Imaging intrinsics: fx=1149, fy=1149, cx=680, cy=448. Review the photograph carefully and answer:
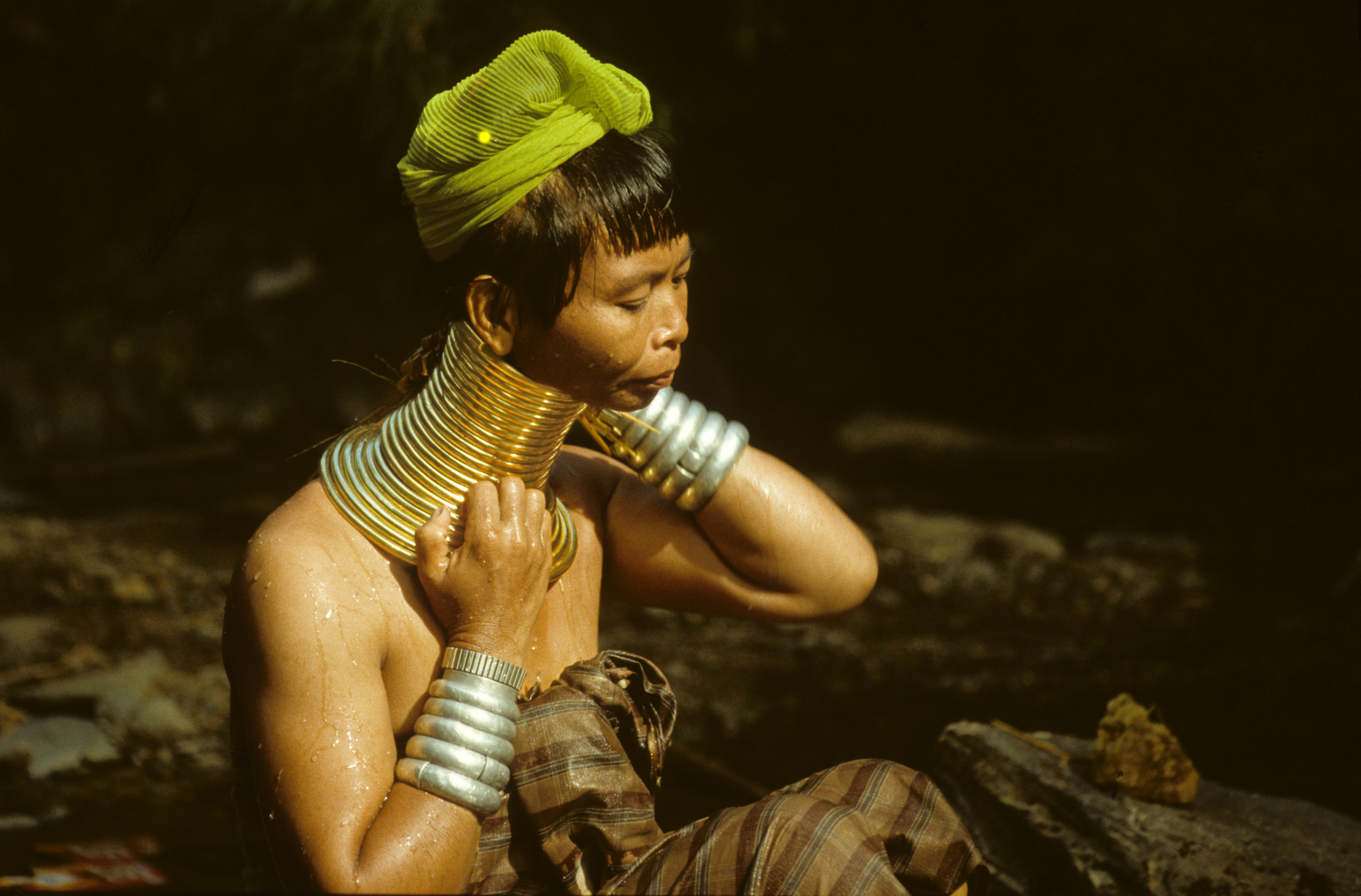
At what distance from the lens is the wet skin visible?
66.7 inches

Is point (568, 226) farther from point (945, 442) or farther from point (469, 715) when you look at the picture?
point (945, 442)

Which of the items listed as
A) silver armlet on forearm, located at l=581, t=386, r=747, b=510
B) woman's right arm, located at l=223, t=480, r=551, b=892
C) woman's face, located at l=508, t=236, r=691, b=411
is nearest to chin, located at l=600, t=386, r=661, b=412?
woman's face, located at l=508, t=236, r=691, b=411

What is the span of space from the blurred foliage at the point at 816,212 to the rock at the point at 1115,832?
161 inches

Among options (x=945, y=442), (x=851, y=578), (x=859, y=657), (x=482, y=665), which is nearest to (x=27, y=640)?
(x=859, y=657)

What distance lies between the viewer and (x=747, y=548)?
2191mm

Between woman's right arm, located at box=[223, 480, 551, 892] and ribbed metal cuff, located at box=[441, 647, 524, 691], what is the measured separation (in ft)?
0.06

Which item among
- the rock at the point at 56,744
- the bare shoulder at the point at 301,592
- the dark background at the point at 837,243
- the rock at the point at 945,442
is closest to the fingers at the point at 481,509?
the bare shoulder at the point at 301,592

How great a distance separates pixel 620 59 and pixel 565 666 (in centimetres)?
521

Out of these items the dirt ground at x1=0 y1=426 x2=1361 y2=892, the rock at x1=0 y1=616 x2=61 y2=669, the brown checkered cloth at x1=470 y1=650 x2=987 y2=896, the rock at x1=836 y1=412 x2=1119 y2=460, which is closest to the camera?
the brown checkered cloth at x1=470 y1=650 x2=987 y2=896

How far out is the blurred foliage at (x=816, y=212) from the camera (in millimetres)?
6398

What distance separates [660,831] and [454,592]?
60 cm

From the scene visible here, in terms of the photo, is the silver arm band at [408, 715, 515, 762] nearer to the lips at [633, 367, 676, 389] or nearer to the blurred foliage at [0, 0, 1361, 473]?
the lips at [633, 367, 676, 389]

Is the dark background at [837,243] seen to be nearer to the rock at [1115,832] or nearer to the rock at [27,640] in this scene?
the rock at [27,640]

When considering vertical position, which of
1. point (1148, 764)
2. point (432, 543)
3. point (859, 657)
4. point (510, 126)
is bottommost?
point (859, 657)
